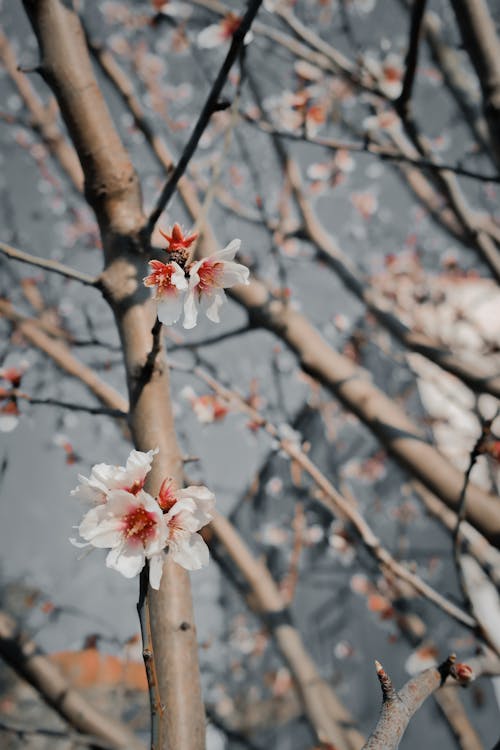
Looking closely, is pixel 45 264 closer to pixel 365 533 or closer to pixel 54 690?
pixel 365 533

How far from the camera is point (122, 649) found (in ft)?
7.81

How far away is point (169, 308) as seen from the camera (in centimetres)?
75

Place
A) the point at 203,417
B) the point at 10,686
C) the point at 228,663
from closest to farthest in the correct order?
the point at 203,417 < the point at 228,663 < the point at 10,686

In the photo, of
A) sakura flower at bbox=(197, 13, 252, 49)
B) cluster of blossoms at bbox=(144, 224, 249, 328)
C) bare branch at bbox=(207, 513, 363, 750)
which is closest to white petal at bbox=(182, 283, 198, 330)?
cluster of blossoms at bbox=(144, 224, 249, 328)

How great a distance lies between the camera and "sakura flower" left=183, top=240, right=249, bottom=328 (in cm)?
77

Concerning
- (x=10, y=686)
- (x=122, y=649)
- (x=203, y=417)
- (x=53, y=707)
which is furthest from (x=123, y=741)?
(x=10, y=686)

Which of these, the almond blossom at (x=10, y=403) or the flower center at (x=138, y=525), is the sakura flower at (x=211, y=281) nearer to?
the flower center at (x=138, y=525)

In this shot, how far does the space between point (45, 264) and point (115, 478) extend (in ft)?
1.82

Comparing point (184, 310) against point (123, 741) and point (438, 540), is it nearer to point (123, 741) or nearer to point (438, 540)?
point (123, 741)

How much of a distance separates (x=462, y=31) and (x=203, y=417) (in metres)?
2.00

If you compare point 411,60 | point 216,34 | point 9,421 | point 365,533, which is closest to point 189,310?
point 365,533

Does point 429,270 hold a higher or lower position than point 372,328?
higher

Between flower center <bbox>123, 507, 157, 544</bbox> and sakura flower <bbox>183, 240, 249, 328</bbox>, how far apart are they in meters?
0.29

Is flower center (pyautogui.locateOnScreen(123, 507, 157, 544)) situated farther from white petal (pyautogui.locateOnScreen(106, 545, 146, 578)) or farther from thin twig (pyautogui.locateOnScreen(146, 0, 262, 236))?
thin twig (pyautogui.locateOnScreen(146, 0, 262, 236))
